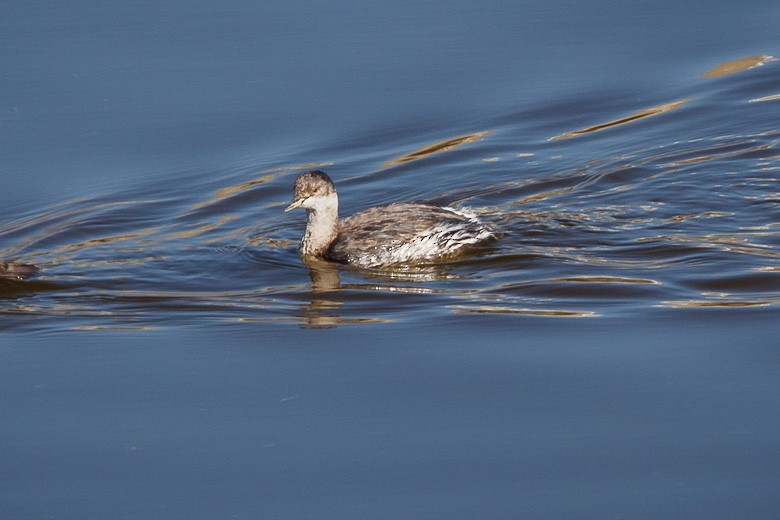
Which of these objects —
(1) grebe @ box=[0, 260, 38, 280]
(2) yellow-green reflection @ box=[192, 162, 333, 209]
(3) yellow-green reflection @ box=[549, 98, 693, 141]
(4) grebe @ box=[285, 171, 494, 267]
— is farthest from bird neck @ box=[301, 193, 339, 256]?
(3) yellow-green reflection @ box=[549, 98, 693, 141]

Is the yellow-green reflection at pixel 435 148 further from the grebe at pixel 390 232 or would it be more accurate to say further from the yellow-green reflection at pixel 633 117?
the grebe at pixel 390 232

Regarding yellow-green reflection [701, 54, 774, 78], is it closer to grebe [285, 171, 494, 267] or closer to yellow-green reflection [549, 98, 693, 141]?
yellow-green reflection [549, 98, 693, 141]

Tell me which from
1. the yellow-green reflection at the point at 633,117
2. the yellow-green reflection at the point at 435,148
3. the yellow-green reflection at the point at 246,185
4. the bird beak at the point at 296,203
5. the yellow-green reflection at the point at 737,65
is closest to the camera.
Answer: the bird beak at the point at 296,203

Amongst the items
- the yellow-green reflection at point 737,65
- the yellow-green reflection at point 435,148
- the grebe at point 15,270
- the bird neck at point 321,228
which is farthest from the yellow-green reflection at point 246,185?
the yellow-green reflection at point 737,65

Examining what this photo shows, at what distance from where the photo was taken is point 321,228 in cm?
1068

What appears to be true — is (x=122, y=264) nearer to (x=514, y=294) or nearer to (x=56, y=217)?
(x=56, y=217)

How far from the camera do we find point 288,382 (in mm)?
7398

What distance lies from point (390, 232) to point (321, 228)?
0.61 metres

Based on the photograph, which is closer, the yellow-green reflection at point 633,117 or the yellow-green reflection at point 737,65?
the yellow-green reflection at point 633,117

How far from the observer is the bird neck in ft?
34.7

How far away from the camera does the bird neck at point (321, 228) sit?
10586 mm

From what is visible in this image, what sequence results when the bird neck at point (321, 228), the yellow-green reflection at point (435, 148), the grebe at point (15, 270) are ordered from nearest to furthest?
1. the grebe at point (15, 270)
2. the bird neck at point (321, 228)
3. the yellow-green reflection at point (435, 148)

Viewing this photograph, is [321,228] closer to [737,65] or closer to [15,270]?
[15,270]

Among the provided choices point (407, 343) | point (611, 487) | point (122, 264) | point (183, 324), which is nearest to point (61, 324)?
point (183, 324)
